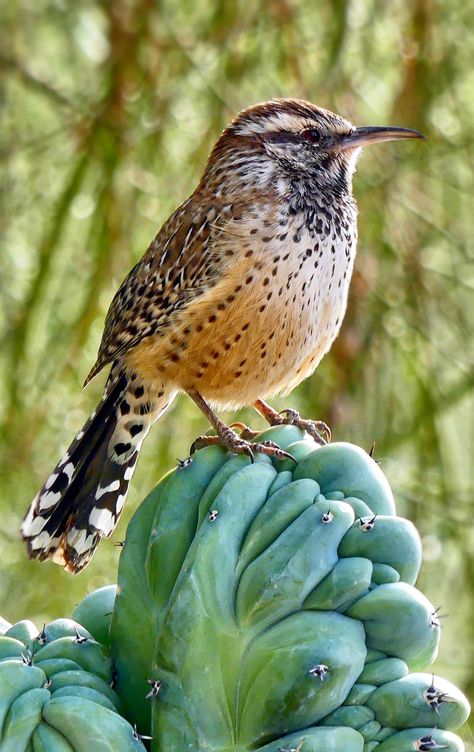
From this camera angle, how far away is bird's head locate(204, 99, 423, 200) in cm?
301

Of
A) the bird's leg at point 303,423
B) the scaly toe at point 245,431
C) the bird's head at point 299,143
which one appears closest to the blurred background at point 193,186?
the bird's head at point 299,143

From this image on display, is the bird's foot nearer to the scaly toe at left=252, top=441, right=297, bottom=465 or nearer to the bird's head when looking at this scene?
the scaly toe at left=252, top=441, right=297, bottom=465

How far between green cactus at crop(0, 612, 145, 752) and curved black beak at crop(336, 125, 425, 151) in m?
1.75

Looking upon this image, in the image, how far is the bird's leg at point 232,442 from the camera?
1.79 meters

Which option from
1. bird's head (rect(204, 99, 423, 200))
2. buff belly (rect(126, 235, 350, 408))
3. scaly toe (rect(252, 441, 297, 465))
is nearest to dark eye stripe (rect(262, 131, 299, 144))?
bird's head (rect(204, 99, 423, 200))

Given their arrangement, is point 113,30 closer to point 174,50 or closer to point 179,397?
point 174,50

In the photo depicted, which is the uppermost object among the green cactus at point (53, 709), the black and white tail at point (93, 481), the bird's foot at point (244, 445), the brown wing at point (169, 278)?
the brown wing at point (169, 278)

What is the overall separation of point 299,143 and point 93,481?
3.08 ft

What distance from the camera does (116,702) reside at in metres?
1.61

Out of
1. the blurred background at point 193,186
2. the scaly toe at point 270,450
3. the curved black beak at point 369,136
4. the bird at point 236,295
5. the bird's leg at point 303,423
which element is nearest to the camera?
the scaly toe at point 270,450

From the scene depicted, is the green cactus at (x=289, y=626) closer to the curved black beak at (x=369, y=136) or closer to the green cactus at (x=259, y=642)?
the green cactus at (x=259, y=642)

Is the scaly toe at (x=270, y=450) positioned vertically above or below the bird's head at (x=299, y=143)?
below

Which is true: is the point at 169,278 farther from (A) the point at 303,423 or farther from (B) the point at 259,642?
(B) the point at 259,642

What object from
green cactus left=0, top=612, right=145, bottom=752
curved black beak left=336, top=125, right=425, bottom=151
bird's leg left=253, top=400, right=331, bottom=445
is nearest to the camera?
green cactus left=0, top=612, right=145, bottom=752
